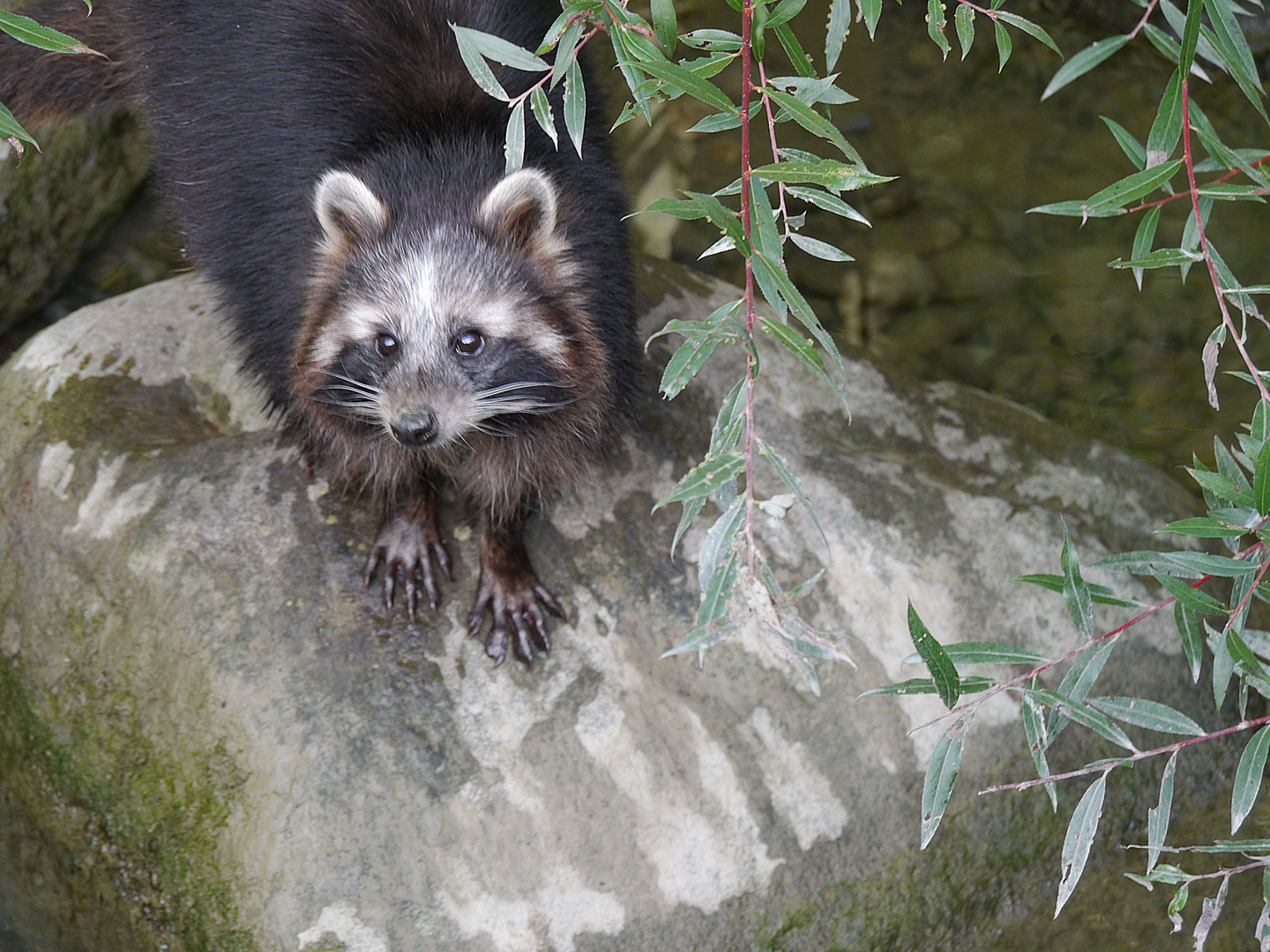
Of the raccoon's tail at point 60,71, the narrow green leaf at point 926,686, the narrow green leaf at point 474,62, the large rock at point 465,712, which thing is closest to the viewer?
the narrow green leaf at point 474,62

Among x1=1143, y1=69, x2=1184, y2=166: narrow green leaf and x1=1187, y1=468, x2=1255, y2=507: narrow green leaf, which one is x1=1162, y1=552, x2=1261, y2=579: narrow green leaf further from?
x1=1143, y1=69, x2=1184, y2=166: narrow green leaf

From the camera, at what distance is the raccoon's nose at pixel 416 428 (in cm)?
261

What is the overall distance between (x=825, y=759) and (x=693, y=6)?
12.3 feet

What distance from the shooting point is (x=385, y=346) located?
2.76 metres

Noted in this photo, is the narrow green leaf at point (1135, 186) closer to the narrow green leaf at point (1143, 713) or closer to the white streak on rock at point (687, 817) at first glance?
the narrow green leaf at point (1143, 713)

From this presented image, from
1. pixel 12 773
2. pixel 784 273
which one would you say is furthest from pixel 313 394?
pixel 784 273

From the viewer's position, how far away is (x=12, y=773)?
10.4 ft

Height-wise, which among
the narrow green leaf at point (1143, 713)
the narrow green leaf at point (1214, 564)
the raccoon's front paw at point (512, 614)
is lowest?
the raccoon's front paw at point (512, 614)

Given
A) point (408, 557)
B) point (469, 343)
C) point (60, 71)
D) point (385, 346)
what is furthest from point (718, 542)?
point (60, 71)

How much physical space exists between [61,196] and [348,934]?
10.3 feet

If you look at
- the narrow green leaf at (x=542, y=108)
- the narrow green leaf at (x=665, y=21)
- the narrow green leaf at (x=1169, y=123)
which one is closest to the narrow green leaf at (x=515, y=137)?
the narrow green leaf at (x=542, y=108)

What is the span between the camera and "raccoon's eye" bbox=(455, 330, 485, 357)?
2.75 m

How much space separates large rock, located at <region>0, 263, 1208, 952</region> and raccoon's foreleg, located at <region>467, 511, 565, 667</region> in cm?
6

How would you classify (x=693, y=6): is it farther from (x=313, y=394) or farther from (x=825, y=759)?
(x=825, y=759)
